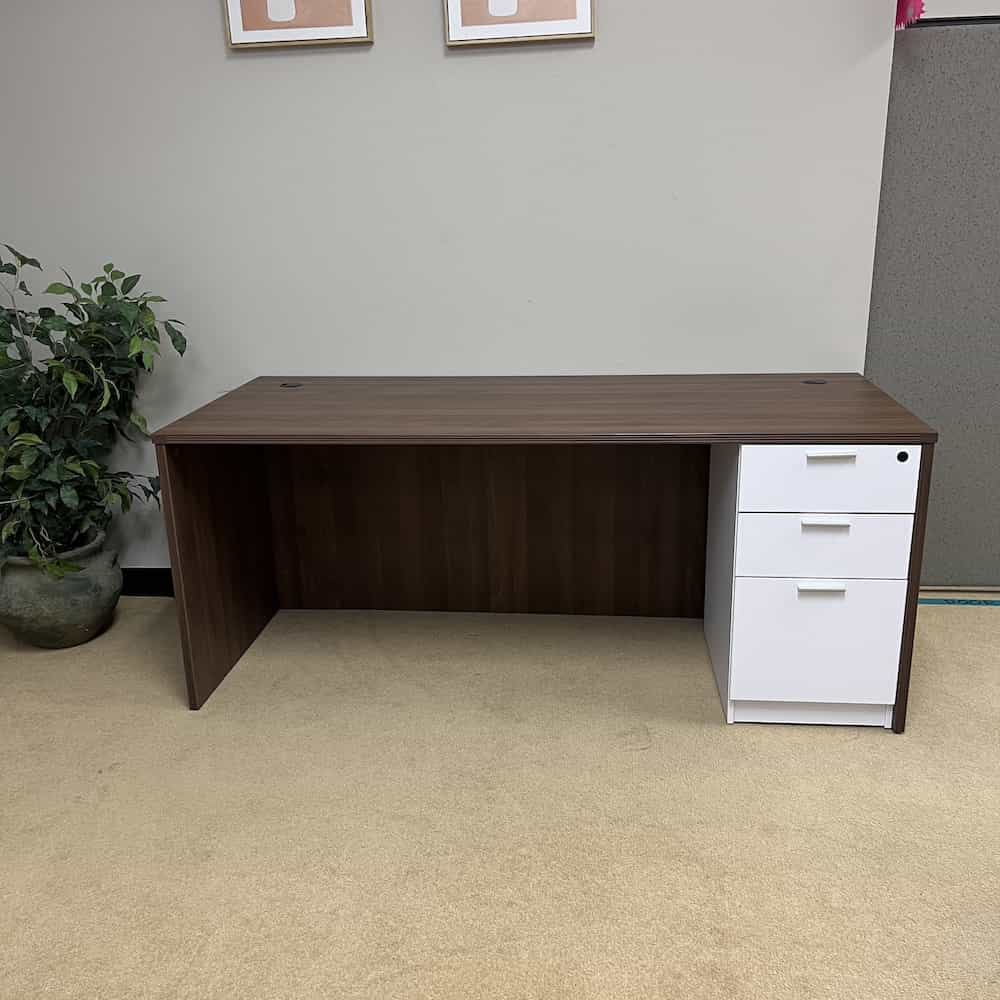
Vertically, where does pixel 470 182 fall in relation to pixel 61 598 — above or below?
above

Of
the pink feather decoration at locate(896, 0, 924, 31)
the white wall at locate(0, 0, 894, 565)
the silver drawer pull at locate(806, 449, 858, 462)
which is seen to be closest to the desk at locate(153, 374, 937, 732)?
the silver drawer pull at locate(806, 449, 858, 462)

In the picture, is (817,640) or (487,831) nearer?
(487,831)

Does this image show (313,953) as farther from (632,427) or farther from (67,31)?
(67,31)

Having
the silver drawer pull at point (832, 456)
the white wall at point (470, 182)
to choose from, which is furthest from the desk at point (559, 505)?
the white wall at point (470, 182)

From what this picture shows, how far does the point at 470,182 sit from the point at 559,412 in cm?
75

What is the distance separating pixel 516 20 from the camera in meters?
2.24

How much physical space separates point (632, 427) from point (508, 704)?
2.45ft

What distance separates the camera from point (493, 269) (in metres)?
2.46

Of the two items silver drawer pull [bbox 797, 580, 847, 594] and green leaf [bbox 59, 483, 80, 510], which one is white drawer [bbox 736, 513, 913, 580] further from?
green leaf [bbox 59, 483, 80, 510]

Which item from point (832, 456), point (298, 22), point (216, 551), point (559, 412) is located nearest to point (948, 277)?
point (832, 456)

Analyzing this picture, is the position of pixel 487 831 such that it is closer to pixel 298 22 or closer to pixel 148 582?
pixel 148 582

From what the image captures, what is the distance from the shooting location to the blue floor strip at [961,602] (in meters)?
2.64

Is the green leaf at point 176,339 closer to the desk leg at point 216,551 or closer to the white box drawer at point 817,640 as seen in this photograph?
the desk leg at point 216,551

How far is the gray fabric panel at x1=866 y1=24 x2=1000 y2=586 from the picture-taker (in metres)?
2.29
